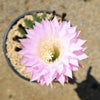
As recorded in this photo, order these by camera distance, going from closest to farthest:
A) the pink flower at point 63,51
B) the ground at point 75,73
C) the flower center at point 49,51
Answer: the pink flower at point 63,51 → the flower center at point 49,51 → the ground at point 75,73

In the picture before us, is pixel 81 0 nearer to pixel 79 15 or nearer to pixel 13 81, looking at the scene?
pixel 79 15

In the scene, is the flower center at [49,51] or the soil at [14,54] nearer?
the flower center at [49,51]

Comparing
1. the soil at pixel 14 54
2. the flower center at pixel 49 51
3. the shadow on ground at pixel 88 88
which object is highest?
the flower center at pixel 49 51

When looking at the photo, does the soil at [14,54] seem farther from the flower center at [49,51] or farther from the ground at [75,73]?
the flower center at [49,51]

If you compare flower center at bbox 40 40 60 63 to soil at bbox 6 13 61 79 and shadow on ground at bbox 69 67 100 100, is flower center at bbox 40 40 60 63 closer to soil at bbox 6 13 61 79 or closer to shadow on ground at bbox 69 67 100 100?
soil at bbox 6 13 61 79

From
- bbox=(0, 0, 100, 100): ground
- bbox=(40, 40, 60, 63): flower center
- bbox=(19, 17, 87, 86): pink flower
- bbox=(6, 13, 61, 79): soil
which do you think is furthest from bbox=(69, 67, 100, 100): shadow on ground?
bbox=(19, 17, 87, 86): pink flower

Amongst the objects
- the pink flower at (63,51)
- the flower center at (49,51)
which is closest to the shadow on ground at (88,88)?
the flower center at (49,51)

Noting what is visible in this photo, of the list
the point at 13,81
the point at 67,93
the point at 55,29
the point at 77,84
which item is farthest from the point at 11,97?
the point at 55,29

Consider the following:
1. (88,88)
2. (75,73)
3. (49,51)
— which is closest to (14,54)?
(49,51)
